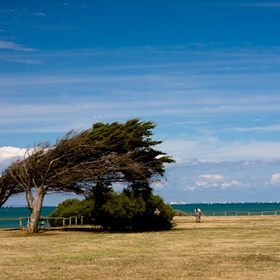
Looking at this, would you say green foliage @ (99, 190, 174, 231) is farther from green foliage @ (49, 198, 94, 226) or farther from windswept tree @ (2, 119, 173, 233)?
green foliage @ (49, 198, 94, 226)

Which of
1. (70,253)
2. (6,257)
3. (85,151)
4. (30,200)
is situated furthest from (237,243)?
(30,200)

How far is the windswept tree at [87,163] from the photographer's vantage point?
4191 cm

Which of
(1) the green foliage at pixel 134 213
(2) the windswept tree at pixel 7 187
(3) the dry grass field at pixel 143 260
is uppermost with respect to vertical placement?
(2) the windswept tree at pixel 7 187

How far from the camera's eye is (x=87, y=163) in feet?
139

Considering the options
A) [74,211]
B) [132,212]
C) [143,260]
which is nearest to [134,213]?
[132,212]

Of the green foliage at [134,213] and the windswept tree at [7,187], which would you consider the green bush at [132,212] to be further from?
the windswept tree at [7,187]

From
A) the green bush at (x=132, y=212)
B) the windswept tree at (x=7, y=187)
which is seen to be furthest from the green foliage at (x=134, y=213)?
the windswept tree at (x=7, y=187)

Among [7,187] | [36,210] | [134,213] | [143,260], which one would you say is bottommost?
[143,260]

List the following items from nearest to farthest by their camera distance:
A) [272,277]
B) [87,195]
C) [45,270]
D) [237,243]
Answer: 1. [272,277]
2. [45,270]
3. [237,243]
4. [87,195]

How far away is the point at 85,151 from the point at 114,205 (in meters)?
Result: 5.37

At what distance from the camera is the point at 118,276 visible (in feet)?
59.8

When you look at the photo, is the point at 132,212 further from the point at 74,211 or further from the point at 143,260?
the point at 143,260

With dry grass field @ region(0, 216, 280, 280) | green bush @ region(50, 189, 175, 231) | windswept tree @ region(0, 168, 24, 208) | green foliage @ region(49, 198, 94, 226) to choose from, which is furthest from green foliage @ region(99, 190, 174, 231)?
green foliage @ region(49, 198, 94, 226)

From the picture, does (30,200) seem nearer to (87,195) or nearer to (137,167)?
(87,195)
